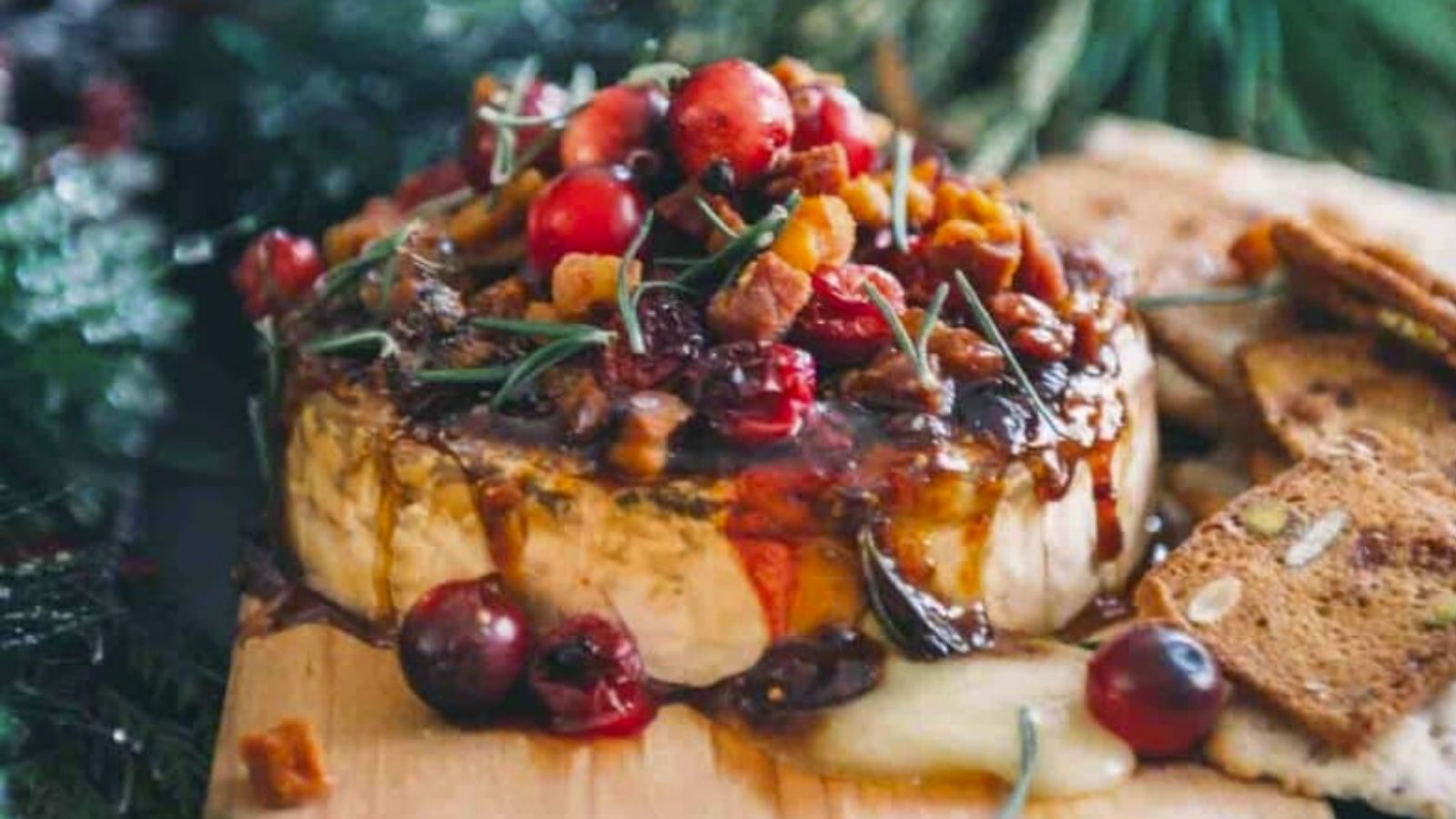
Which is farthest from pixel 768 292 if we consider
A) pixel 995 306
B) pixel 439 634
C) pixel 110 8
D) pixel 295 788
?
pixel 110 8

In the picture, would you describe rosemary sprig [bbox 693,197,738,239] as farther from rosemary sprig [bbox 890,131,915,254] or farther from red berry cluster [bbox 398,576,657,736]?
red berry cluster [bbox 398,576,657,736]

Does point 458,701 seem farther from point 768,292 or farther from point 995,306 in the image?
point 995,306

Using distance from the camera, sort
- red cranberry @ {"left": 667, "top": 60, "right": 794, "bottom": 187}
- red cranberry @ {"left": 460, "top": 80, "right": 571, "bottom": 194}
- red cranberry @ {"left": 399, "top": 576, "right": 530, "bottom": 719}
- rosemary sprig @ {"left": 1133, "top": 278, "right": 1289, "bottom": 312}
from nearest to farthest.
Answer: red cranberry @ {"left": 399, "top": 576, "right": 530, "bottom": 719}, red cranberry @ {"left": 667, "top": 60, "right": 794, "bottom": 187}, red cranberry @ {"left": 460, "top": 80, "right": 571, "bottom": 194}, rosemary sprig @ {"left": 1133, "top": 278, "right": 1289, "bottom": 312}

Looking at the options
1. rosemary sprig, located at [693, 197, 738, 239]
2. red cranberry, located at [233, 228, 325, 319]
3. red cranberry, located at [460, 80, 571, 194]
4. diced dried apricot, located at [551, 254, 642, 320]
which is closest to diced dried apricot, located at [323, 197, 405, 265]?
red cranberry, located at [233, 228, 325, 319]

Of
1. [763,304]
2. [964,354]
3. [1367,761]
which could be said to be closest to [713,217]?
[763,304]

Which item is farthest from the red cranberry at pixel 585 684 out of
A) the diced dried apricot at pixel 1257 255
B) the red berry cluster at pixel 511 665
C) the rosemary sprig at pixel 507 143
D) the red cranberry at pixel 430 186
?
the diced dried apricot at pixel 1257 255

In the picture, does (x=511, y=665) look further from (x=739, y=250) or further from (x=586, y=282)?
(x=739, y=250)

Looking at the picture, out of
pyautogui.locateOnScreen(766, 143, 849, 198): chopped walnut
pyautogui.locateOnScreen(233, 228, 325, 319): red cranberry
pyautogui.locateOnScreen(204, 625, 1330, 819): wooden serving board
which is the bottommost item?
pyautogui.locateOnScreen(204, 625, 1330, 819): wooden serving board
